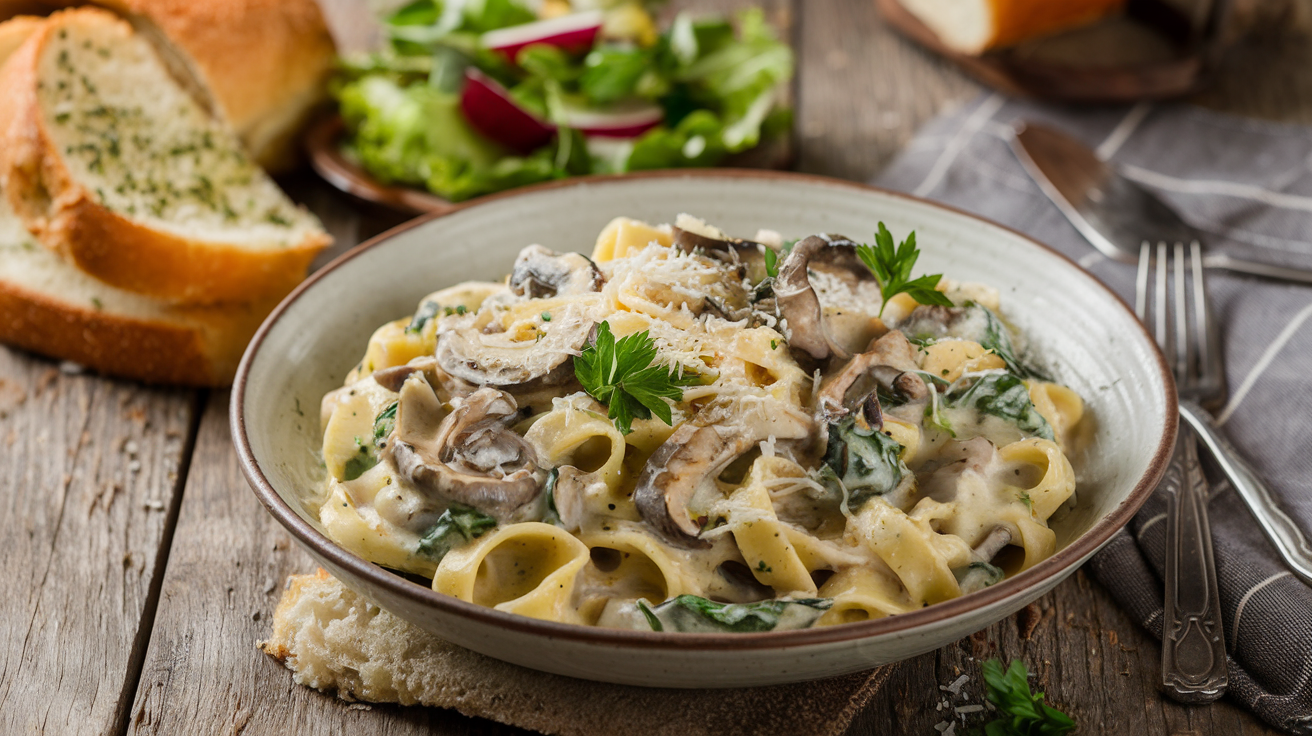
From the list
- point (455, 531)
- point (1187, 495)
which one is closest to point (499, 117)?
point (455, 531)

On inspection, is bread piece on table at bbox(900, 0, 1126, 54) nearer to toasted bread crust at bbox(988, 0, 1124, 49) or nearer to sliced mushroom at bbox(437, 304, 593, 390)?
toasted bread crust at bbox(988, 0, 1124, 49)

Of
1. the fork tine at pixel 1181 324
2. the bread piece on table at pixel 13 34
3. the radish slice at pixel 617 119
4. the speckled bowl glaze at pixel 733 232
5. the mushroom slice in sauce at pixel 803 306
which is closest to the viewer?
the speckled bowl glaze at pixel 733 232

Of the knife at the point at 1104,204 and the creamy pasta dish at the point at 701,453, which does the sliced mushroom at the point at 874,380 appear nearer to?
the creamy pasta dish at the point at 701,453

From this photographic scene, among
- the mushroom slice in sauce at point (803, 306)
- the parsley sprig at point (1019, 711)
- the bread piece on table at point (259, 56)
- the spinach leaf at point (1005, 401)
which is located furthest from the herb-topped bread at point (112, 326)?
the parsley sprig at point (1019, 711)

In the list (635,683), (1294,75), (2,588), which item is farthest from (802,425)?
(1294,75)

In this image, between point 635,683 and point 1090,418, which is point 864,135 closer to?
point 1090,418

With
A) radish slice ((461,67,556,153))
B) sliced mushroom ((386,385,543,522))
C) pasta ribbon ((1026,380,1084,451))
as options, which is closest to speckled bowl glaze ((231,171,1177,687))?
pasta ribbon ((1026,380,1084,451))
